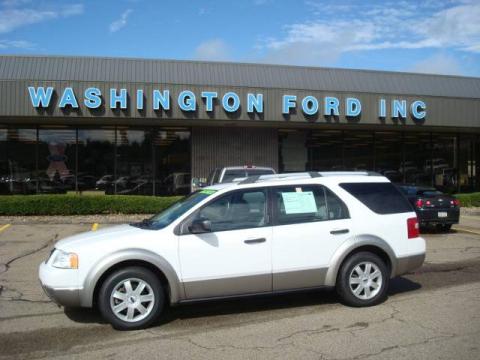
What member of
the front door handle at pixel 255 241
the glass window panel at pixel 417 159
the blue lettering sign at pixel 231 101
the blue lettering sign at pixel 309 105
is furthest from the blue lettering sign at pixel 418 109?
the front door handle at pixel 255 241

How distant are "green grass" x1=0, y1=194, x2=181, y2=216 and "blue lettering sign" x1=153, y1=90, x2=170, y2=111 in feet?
10.2

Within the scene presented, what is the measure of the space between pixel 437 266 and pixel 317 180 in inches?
156

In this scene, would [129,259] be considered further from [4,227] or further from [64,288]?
[4,227]

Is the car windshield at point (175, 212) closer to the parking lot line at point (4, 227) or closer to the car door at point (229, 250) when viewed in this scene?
the car door at point (229, 250)

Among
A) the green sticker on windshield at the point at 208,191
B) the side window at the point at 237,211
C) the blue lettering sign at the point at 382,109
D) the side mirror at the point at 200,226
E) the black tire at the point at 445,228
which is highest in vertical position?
the blue lettering sign at the point at 382,109

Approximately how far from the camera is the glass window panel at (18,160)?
19.5 metres

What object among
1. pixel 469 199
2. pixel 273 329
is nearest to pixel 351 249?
Answer: pixel 273 329

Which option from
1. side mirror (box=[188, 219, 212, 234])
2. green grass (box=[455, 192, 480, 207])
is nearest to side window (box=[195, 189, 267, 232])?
side mirror (box=[188, 219, 212, 234])

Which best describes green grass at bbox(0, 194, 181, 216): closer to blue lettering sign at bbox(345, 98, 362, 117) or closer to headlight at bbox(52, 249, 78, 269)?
blue lettering sign at bbox(345, 98, 362, 117)

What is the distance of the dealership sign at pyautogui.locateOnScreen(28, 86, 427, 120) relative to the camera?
16.9 m

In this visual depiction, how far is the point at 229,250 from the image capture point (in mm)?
5922

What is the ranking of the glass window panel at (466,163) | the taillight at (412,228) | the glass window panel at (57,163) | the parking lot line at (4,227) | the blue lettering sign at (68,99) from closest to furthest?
the taillight at (412,228) → the parking lot line at (4,227) → the blue lettering sign at (68,99) → the glass window panel at (57,163) → the glass window panel at (466,163)

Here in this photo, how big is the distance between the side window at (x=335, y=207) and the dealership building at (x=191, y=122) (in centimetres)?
1179

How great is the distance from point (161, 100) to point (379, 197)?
11.9 meters
